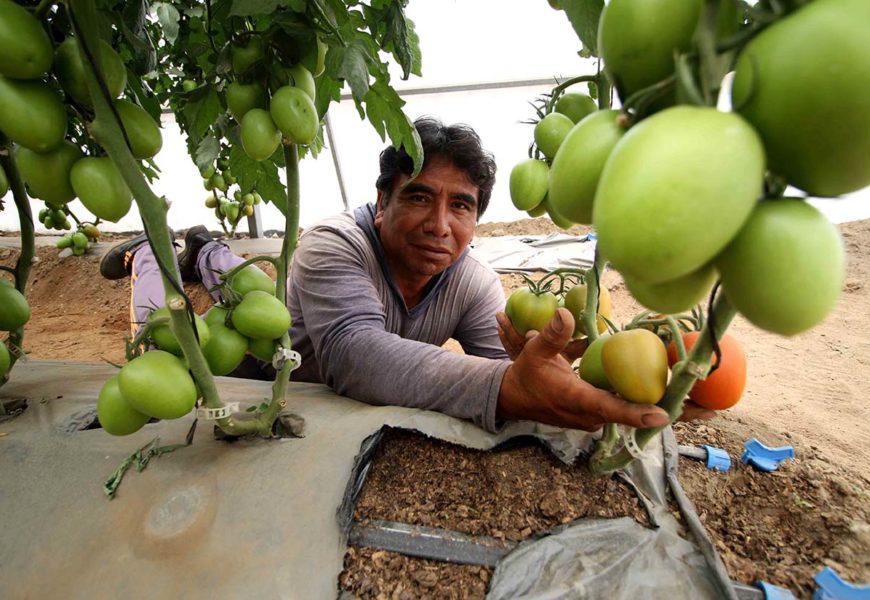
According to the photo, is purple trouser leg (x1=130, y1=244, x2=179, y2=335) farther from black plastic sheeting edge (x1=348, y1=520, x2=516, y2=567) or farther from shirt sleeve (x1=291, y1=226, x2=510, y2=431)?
black plastic sheeting edge (x1=348, y1=520, x2=516, y2=567)

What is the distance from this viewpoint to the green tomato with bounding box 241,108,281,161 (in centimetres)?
82

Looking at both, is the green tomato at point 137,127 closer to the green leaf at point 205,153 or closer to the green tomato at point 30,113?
the green tomato at point 30,113

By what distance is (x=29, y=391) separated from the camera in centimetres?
140

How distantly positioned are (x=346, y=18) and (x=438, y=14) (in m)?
5.17

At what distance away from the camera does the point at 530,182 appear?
2.84 feet

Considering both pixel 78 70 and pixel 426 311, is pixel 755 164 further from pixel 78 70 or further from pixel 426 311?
pixel 426 311

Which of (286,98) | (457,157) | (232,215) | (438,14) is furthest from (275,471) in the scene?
(438,14)

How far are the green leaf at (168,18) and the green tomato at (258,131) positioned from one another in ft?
3.25

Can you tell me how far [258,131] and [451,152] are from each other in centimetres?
91

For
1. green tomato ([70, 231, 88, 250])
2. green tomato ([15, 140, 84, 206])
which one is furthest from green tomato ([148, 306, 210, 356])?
green tomato ([70, 231, 88, 250])

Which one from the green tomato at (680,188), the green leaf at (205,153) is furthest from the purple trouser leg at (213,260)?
the green tomato at (680,188)

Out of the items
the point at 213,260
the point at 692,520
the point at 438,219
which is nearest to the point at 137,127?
the point at 438,219

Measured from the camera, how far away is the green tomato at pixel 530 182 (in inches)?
34.1

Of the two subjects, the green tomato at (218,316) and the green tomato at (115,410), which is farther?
the green tomato at (218,316)
